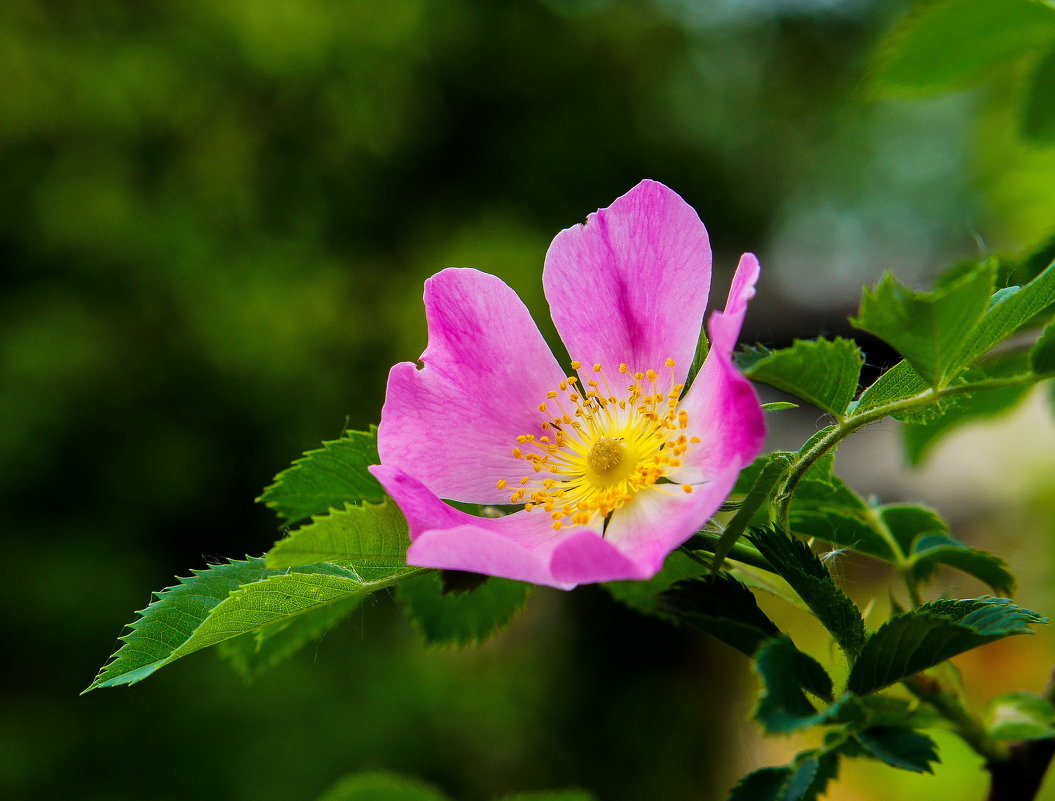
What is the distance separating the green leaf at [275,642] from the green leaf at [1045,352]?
41cm

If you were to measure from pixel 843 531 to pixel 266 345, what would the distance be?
7.62 ft

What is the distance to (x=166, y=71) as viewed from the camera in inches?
110

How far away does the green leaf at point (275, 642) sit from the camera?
594mm

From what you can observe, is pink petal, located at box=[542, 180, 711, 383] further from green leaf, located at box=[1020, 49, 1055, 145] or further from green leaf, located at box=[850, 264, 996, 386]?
green leaf, located at box=[1020, 49, 1055, 145]

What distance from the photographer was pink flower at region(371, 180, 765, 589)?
0.50 metres

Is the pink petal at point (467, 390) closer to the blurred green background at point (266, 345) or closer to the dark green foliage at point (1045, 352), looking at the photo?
the dark green foliage at point (1045, 352)

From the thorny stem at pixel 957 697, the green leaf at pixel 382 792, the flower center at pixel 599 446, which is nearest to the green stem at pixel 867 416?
the thorny stem at pixel 957 697

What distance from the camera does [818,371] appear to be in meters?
0.43

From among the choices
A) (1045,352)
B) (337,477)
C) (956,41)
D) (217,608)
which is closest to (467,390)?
(337,477)

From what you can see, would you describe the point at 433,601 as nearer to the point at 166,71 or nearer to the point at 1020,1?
the point at 1020,1

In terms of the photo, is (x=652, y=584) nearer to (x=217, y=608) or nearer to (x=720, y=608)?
(x=720, y=608)

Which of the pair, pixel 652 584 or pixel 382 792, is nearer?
pixel 652 584

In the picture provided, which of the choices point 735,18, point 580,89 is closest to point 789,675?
point 580,89

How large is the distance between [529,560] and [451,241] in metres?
2.90
